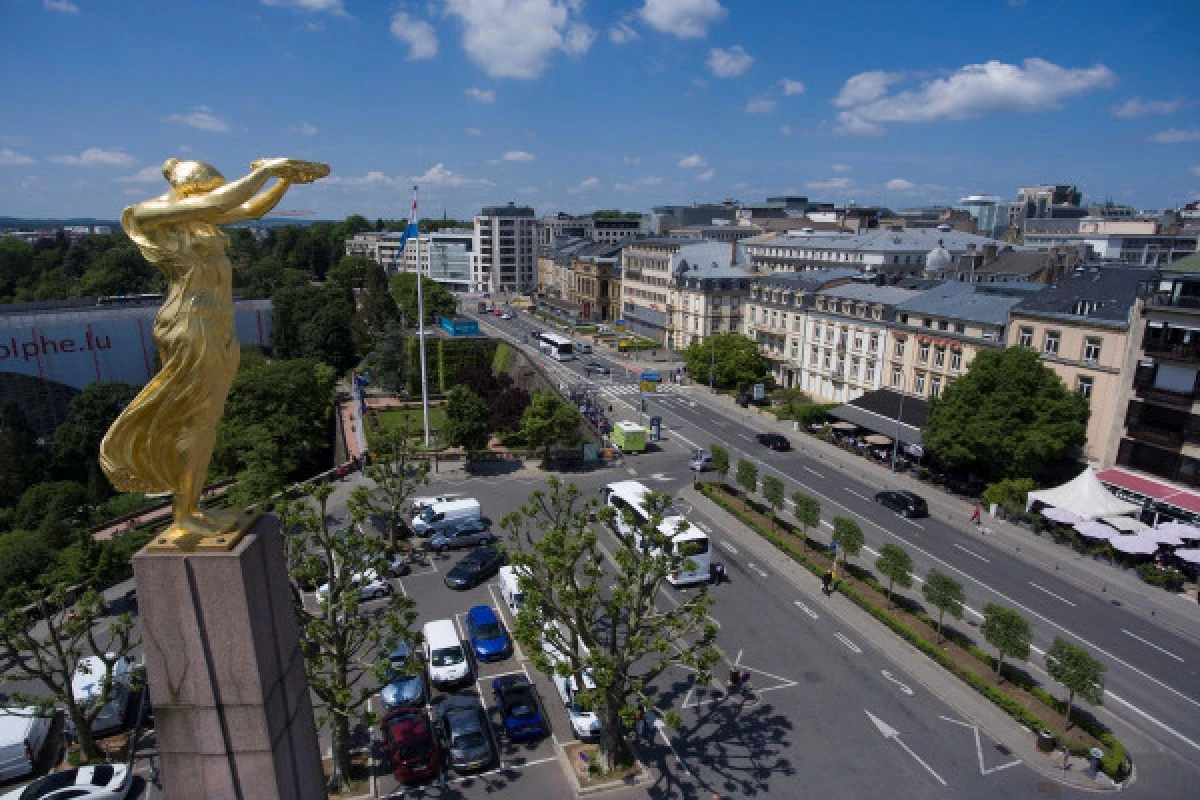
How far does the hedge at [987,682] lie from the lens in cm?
2248

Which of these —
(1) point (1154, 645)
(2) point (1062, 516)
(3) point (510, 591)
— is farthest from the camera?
(2) point (1062, 516)

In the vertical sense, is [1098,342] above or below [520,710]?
above

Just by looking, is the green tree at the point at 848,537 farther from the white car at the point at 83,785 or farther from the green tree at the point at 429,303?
the green tree at the point at 429,303

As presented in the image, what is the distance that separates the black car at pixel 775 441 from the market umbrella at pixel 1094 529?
21.4 m

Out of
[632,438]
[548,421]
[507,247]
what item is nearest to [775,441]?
[632,438]

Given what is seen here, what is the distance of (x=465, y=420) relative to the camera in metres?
49.1

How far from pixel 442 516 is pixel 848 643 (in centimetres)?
2199

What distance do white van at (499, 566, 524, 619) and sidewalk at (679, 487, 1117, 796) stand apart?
1352 cm

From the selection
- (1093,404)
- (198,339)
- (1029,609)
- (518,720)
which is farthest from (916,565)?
(198,339)

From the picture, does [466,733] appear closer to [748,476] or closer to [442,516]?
[442,516]

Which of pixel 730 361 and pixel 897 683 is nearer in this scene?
pixel 897 683

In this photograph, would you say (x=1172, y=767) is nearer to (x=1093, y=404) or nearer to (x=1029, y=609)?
(x=1029, y=609)

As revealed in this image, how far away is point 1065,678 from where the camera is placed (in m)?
22.6

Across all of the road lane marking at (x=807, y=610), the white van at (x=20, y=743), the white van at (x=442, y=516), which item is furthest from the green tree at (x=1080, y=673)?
the white van at (x=20, y=743)
